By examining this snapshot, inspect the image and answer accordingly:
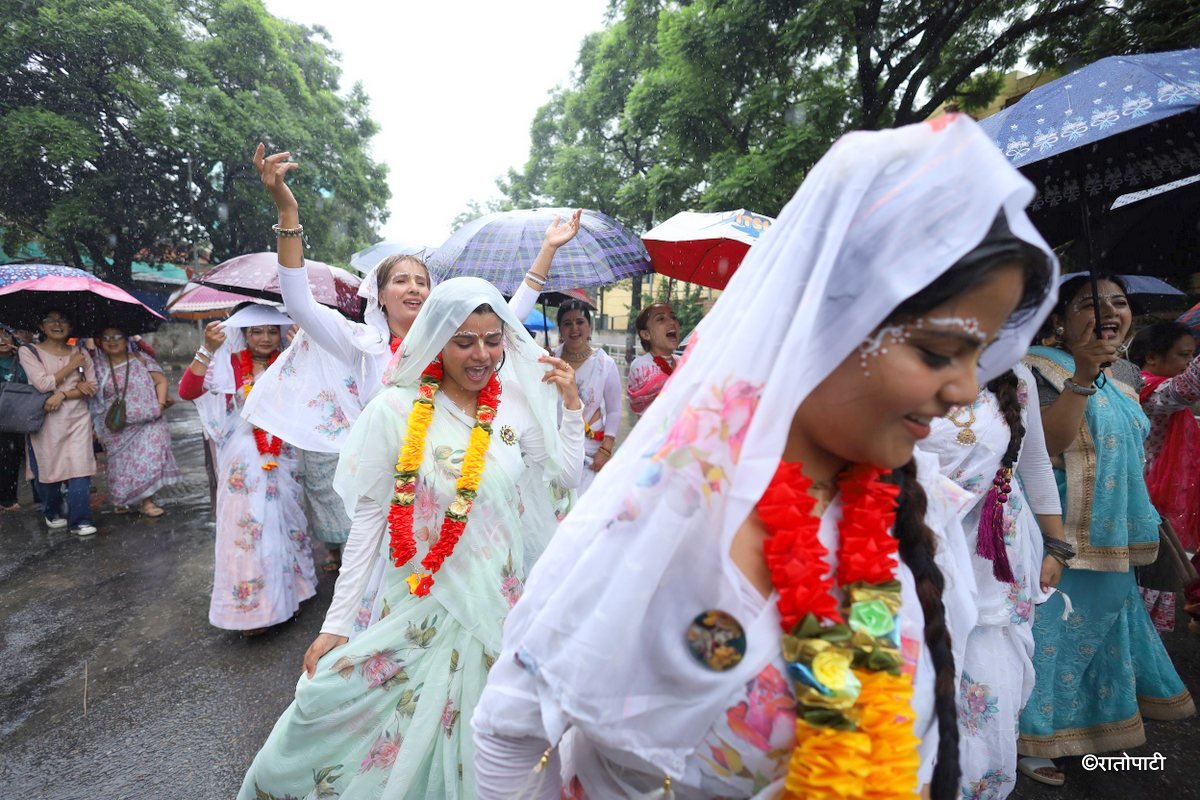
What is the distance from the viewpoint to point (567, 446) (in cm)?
261

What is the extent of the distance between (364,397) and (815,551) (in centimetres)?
317

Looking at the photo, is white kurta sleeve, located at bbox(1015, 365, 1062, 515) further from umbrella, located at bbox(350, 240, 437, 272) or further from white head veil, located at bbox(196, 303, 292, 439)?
umbrella, located at bbox(350, 240, 437, 272)

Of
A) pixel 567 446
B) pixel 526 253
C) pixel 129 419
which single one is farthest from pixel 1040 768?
pixel 129 419

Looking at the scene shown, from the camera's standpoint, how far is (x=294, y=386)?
143 inches

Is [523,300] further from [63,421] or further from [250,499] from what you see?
[63,421]

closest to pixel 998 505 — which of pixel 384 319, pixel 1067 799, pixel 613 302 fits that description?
pixel 1067 799

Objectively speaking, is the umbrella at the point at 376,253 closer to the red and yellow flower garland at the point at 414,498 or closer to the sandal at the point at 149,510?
the sandal at the point at 149,510

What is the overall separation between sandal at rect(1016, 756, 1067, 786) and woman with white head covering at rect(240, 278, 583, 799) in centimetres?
250

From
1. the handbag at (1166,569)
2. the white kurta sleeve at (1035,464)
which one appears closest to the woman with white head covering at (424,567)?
the white kurta sleeve at (1035,464)

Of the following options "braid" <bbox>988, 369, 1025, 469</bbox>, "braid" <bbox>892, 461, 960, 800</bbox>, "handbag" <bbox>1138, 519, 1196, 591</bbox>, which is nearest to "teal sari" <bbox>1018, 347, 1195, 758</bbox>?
"handbag" <bbox>1138, 519, 1196, 591</bbox>

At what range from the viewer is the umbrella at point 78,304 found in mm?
5230

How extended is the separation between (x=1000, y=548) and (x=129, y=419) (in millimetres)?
7501

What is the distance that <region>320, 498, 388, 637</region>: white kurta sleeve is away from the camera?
6.79 feet

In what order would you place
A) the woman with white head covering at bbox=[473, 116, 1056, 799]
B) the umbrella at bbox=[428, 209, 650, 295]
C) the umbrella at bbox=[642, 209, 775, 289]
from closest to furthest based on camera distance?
the woman with white head covering at bbox=[473, 116, 1056, 799] < the umbrella at bbox=[428, 209, 650, 295] < the umbrella at bbox=[642, 209, 775, 289]
